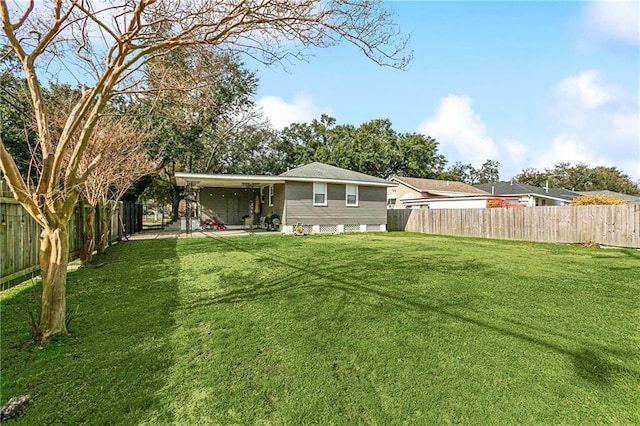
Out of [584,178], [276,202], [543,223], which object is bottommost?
[543,223]

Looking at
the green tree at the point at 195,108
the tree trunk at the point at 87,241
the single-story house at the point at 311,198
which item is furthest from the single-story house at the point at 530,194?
the tree trunk at the point at 87,241

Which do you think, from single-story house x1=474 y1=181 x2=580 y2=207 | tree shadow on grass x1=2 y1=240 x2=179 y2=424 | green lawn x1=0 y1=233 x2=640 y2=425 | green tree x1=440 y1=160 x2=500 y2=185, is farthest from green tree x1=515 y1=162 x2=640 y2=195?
tree shadow on grass x1=2 y1=240 x2=179 y2=424

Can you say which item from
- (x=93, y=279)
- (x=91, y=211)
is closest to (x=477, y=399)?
(x=93, y=279)

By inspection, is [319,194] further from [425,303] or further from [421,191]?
[425,303]

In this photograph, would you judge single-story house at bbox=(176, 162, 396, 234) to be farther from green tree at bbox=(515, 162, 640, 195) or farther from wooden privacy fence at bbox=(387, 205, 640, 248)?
green tree at bbox=(515, 162, 640, 195)

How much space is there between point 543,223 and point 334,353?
13.5m

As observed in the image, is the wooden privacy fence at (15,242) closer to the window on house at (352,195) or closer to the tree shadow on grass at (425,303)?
the tree shadow on grass at (425,303)

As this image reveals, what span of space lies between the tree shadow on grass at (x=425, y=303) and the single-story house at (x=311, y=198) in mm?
7728

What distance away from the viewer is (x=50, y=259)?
3168 millimetres

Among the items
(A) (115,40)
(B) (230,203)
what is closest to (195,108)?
(A) (115,40)

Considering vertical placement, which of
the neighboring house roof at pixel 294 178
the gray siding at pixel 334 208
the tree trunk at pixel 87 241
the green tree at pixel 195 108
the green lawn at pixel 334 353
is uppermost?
the green tree at pixel 195 108

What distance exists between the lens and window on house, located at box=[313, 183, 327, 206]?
15516mm

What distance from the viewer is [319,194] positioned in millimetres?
15633

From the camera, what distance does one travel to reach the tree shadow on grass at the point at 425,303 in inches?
114
